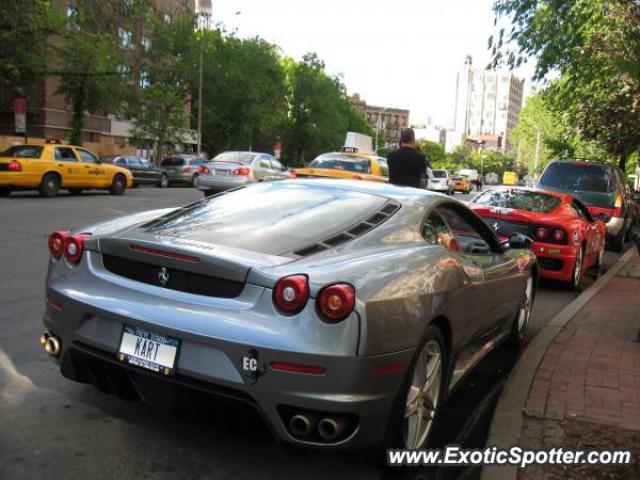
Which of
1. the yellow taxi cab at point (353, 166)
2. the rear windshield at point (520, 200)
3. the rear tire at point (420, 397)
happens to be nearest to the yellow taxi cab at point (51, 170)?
the yellow taxi cab at point (353, 166)

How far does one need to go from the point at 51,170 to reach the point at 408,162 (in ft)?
41.3

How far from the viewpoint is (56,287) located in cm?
340

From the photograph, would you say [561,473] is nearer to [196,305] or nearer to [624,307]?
[196,305]

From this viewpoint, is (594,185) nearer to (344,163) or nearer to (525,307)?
(344,163)

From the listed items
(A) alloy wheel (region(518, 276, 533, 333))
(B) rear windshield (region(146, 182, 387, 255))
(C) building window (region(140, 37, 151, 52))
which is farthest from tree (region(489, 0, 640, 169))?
(C) building window (region(140, 37, 151, 52))

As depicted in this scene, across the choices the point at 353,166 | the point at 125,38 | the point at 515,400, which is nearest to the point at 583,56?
the point at 353,166

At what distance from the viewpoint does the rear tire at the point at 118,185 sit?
822 inches

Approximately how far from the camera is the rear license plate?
2.90 meters

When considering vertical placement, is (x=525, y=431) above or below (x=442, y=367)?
below

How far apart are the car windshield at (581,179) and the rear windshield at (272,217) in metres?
11.1

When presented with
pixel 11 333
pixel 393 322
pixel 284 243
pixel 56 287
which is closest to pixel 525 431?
pixel 393 322

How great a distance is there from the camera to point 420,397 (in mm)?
3297

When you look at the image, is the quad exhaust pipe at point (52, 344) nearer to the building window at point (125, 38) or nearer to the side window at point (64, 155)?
the side window at point (64, 155)

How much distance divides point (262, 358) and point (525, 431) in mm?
1830
